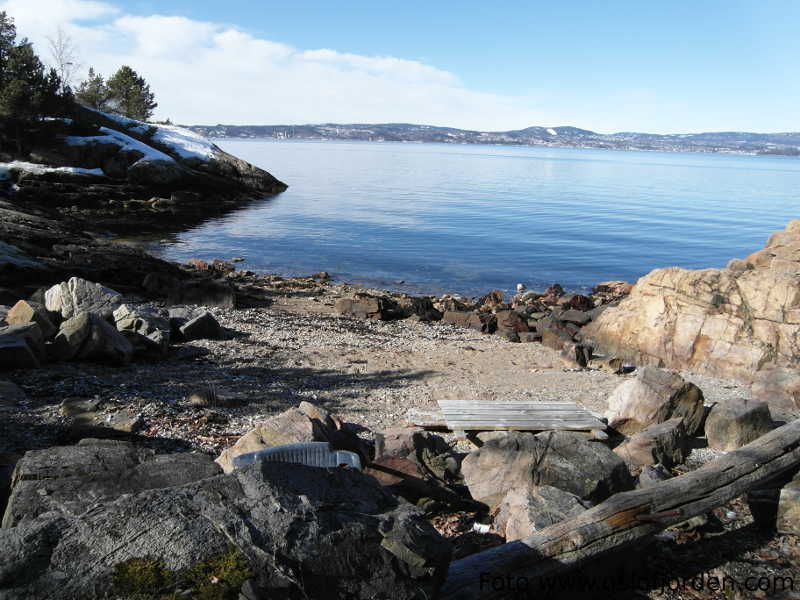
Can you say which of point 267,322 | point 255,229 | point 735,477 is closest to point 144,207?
point 255,229

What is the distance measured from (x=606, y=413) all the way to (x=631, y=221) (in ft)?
142

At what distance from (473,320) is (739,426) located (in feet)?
33.6

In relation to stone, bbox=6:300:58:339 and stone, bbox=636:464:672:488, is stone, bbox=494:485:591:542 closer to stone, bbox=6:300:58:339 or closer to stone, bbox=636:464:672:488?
stone, bbox=636:464:672:488

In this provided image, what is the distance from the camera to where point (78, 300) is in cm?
1222

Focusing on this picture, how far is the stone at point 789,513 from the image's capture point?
5852mm

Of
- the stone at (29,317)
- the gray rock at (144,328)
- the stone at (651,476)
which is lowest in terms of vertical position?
the stone at (651,476)

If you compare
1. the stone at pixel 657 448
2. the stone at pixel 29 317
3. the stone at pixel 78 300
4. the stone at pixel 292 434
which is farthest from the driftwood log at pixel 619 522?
the stone at pixel 78 300

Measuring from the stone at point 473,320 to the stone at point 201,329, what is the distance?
7.63m

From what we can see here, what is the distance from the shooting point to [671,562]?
531cm

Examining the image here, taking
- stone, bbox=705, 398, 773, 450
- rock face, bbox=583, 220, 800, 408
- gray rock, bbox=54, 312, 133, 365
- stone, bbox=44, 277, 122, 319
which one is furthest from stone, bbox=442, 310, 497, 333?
gray rock, bbox=54, 312, 133, 365

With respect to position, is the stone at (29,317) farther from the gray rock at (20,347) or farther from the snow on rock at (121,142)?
the snow on rock at (121,142)

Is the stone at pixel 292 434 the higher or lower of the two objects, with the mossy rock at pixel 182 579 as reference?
lower

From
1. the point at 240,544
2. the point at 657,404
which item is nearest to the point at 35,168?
the point at 657,404

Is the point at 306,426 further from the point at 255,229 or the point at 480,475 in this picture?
the point at 255,229
